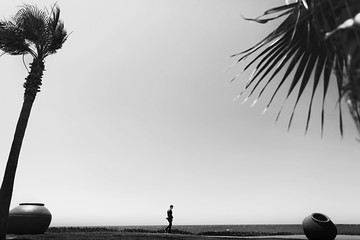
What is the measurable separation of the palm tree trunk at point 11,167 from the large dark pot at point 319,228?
14.6 m

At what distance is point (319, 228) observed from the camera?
18.3 metres

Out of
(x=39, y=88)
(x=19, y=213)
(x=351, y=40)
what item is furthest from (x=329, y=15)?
(x=19, y=213)

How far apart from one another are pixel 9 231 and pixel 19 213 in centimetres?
115

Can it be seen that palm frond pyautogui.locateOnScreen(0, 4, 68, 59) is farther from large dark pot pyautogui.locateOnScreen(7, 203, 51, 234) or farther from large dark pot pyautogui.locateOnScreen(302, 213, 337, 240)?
large dark pot pyautogui.locateOnScreen(302, 213, 337, 240)

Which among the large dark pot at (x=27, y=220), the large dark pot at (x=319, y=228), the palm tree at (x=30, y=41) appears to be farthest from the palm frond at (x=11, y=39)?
the large dark pot at (x=319, y=228)

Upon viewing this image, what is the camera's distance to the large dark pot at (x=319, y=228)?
18.3 metres

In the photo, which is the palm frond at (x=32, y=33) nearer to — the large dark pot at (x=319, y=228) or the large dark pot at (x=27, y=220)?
the large dark pot at (x=27, y=220)

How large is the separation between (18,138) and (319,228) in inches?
602

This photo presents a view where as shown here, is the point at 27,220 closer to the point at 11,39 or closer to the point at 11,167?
the point at 11,167

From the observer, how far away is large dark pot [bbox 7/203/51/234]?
1822 centimetres

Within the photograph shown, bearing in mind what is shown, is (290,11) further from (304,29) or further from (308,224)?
(308,224)

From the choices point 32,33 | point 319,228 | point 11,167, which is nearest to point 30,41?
point 32,33

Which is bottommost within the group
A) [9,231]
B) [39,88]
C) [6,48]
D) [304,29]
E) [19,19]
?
[9,231]

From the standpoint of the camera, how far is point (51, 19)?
55.8 feet
